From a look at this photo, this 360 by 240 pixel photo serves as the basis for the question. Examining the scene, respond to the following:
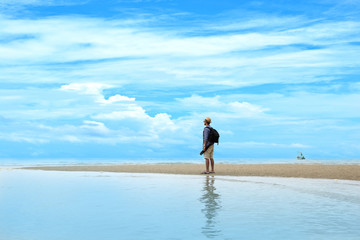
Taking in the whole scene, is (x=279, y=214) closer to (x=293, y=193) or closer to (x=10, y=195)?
(x=293, y=193)

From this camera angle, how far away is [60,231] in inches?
261

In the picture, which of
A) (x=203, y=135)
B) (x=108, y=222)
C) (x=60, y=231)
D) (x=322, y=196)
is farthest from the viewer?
(x=203, y=135)

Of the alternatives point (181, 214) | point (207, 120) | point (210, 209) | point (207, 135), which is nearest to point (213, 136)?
point (207, 135)

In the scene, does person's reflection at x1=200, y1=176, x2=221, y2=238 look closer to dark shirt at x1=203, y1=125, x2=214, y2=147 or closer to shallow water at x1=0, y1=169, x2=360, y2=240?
shallow water at x1=0, y1=169, x2=360, y2=240

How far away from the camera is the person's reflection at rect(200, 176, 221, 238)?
6.47 m

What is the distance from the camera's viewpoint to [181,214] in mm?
8055

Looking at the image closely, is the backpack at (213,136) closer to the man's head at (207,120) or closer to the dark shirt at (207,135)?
the dark shirt at (207,135)

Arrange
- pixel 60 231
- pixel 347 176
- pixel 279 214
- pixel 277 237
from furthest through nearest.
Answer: pixel 347 176, pixel 279 214, pixel 60 231, pixel 277 237

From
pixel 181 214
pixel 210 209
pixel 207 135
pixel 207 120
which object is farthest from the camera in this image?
pixel 207 120

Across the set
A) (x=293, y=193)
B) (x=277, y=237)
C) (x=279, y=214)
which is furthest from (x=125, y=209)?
(x=293, y=193)

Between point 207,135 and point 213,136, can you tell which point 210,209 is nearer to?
point 207,135

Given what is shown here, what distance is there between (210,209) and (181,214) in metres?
0.78

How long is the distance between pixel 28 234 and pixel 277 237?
356 cm

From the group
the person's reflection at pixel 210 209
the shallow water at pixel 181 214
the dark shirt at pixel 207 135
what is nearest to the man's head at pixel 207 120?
the dark shirt at pixel 207 135
